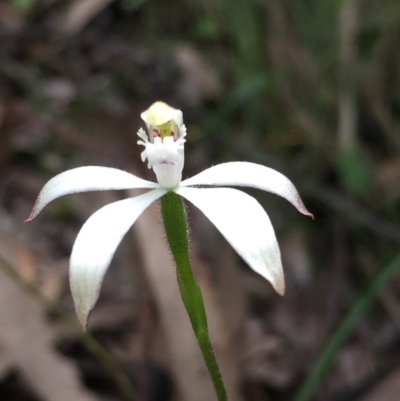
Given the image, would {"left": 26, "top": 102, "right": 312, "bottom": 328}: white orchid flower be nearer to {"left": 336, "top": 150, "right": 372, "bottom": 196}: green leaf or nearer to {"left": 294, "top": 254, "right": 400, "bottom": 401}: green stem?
{"left": 294, "top": 254, "right": 400, "bottom": 401}: green stem

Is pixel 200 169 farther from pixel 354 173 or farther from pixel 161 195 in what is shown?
pixel 161 195

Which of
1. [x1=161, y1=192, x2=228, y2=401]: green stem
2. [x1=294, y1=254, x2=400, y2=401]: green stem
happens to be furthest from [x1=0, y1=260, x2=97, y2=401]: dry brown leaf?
[x1=161, y1=192, x2=228, y2=401]: green stem

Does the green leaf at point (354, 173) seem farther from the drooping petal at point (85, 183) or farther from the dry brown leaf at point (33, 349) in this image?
the drooping petal at point (85, 183)

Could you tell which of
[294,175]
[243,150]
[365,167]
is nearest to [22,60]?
[243,150]

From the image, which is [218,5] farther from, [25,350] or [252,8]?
[25,350]

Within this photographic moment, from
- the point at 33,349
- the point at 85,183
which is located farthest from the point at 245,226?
the point at 33,349
